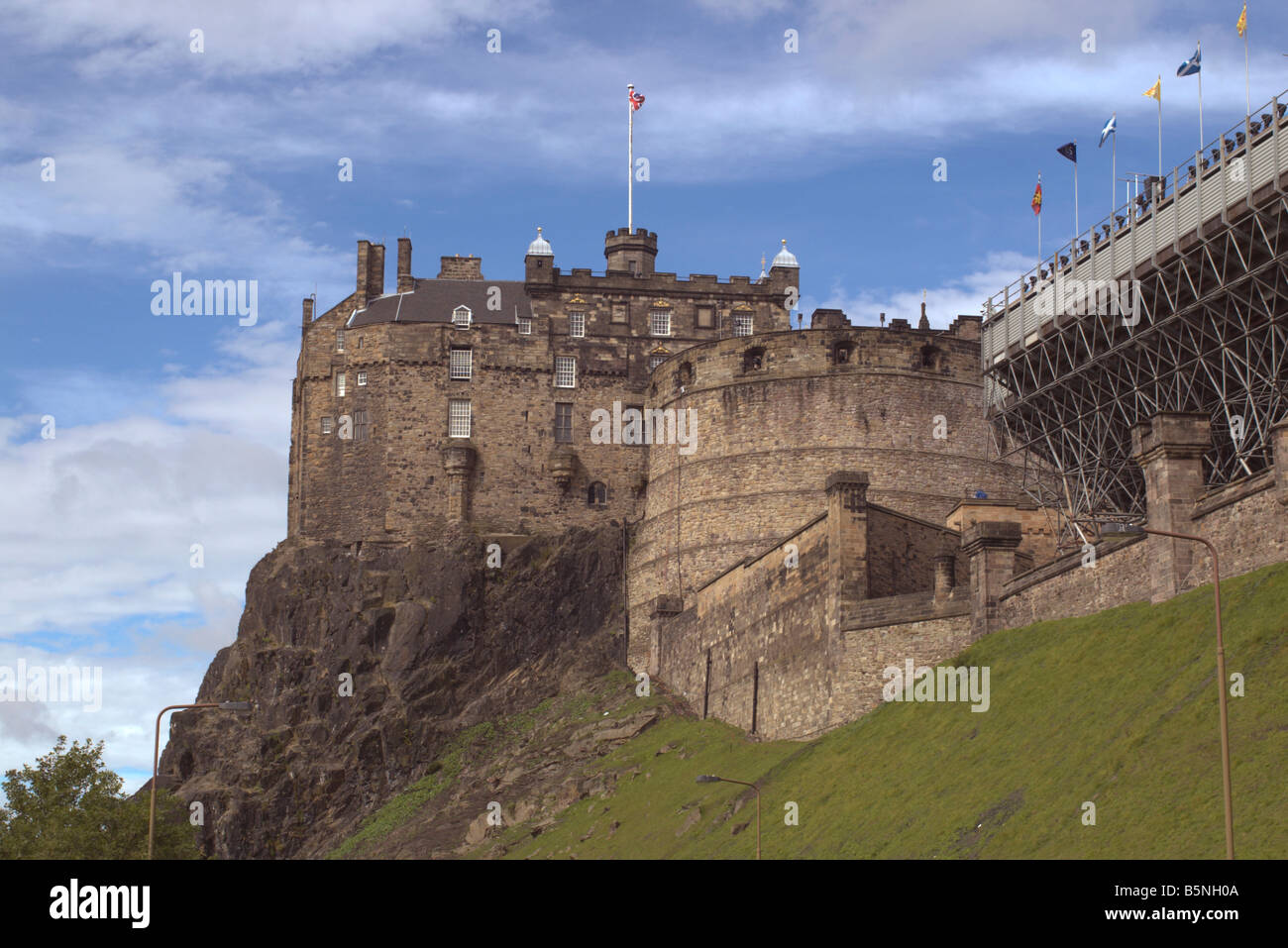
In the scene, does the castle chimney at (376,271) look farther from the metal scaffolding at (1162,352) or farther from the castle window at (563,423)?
the metal scaffolding at (1162,352)

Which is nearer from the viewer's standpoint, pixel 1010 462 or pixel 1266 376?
pixel 1266 376

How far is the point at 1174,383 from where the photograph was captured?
56.5 m

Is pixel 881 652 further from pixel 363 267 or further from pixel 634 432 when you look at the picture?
pixel 363 267

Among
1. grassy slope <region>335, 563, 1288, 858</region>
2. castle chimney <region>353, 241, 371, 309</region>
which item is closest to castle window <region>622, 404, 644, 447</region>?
castle chimney <region>353, 241, 371, 309</region>

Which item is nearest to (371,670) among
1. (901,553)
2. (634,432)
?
(634,432)

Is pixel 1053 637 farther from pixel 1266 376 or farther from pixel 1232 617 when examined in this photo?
pixel 1266 376

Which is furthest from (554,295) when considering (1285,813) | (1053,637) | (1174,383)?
(1285,813)

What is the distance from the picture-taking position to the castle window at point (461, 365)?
267 feet

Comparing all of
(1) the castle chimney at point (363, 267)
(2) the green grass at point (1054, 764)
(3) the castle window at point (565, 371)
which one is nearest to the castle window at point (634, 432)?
(3) the castle window at point (565, 371)

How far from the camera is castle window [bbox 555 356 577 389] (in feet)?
268

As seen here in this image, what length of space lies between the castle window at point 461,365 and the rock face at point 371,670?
7900 millimetres

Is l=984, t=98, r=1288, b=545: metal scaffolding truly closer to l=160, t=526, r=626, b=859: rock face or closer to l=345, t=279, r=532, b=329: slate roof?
l=160, t=526, r=626, b=859: rock face

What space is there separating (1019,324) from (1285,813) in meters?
38.6

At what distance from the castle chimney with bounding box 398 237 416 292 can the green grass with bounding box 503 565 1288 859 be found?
35.4 metres
